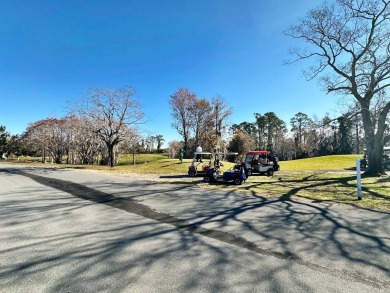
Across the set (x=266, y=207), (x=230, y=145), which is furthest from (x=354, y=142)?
(x=266, y=207)

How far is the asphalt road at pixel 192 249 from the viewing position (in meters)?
2.90

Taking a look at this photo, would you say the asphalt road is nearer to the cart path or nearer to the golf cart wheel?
the cart path

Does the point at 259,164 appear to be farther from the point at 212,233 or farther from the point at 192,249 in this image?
the point at 192,249

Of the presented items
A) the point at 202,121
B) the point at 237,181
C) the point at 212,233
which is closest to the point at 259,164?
the point at 237,181

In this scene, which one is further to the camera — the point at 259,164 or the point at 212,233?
the point at 259,164

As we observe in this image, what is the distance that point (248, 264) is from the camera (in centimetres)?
341

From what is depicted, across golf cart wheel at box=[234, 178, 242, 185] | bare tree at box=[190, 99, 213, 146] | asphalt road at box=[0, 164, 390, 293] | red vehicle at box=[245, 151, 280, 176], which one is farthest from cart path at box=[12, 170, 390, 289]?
bare tree at box=[190, 99, 213, 146]

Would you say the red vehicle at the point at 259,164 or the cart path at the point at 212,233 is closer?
the cart path at the point at 212,233

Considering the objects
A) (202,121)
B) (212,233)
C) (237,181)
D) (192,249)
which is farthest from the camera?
(202,121)

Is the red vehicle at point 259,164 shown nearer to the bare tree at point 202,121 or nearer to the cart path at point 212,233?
the cart path at point 212,233

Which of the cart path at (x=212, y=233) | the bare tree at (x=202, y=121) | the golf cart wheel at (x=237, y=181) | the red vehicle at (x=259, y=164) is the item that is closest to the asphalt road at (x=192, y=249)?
the cart path at (x=212, y=233)

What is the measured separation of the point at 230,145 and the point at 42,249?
44495 mm

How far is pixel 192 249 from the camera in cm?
396

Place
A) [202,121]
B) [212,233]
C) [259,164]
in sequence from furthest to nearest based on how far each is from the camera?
[202,121]
[259,164]
[212,233]
